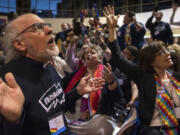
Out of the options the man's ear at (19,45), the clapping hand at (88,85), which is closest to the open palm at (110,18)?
the clapping hand at (88,85)

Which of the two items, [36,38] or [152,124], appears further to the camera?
[152,124]

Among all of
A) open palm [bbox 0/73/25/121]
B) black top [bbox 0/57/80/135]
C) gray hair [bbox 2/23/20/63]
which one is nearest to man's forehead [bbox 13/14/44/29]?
gray hair [bbox 2/23/20/63]

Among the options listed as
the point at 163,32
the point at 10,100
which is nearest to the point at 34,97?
the point at 10,100

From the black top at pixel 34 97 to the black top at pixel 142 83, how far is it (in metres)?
0.70

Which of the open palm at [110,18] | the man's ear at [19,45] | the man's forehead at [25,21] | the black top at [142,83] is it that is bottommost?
the black top at [142,83]

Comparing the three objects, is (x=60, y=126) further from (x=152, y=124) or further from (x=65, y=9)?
(x=65, y=9)

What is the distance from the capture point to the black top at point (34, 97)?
1088 mm

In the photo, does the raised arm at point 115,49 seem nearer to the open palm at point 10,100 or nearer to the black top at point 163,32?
the open palm at point 10,100

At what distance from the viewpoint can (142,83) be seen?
5.89ft

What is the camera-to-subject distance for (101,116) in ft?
5.95

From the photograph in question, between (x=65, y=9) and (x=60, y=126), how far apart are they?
48.5 feet

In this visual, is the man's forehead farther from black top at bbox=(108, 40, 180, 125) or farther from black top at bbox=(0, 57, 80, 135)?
black top at bbox=(108, 40, 180, 125)

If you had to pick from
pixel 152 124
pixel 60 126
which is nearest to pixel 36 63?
pixel 60 126

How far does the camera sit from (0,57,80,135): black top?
1088 millimetres
